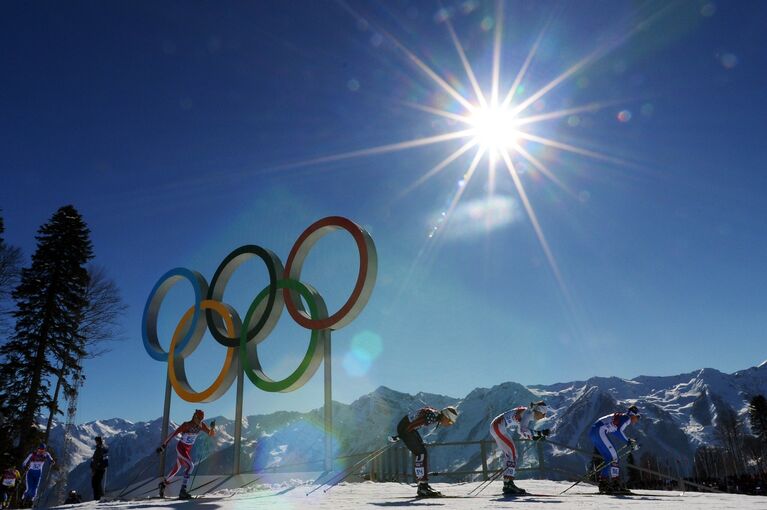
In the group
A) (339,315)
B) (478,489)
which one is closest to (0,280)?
(339,315)

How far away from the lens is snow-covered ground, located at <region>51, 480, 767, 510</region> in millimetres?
9438

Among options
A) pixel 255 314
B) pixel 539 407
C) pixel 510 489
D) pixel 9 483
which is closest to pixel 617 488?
pixel 539 407

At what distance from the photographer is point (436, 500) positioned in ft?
37.1

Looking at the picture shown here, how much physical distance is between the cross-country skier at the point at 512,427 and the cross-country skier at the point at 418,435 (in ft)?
4.13

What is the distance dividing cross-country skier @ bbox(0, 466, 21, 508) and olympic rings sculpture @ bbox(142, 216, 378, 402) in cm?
558

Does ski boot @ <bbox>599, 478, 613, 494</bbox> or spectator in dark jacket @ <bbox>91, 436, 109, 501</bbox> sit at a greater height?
spectator in dark jacket @ <bbox>91, 436, 109, 501</bbox>

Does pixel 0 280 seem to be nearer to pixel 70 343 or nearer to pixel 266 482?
pixel 70 343

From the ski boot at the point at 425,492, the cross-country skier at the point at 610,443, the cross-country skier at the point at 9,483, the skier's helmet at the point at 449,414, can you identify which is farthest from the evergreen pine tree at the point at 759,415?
the cross-country skier at the point at 9,483

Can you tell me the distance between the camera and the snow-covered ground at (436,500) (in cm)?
944

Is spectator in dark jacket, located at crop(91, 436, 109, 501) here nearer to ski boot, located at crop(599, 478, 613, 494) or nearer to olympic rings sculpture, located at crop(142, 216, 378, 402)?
olympic rings sculpture, located at crop(142, 216, 378, 402)

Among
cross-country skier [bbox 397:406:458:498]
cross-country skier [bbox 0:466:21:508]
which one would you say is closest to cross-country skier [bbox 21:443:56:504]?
cross-country skier [bbox 0:466:21:508]

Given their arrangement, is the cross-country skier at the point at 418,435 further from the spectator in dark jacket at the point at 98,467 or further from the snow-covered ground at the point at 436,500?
the spectator in dark jacket at the point at 98,467

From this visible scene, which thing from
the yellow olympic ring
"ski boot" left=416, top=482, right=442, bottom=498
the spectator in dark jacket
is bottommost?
"ski boot" left=416, top=482, right=442, bottom=498

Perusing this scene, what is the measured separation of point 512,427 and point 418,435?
238cm
